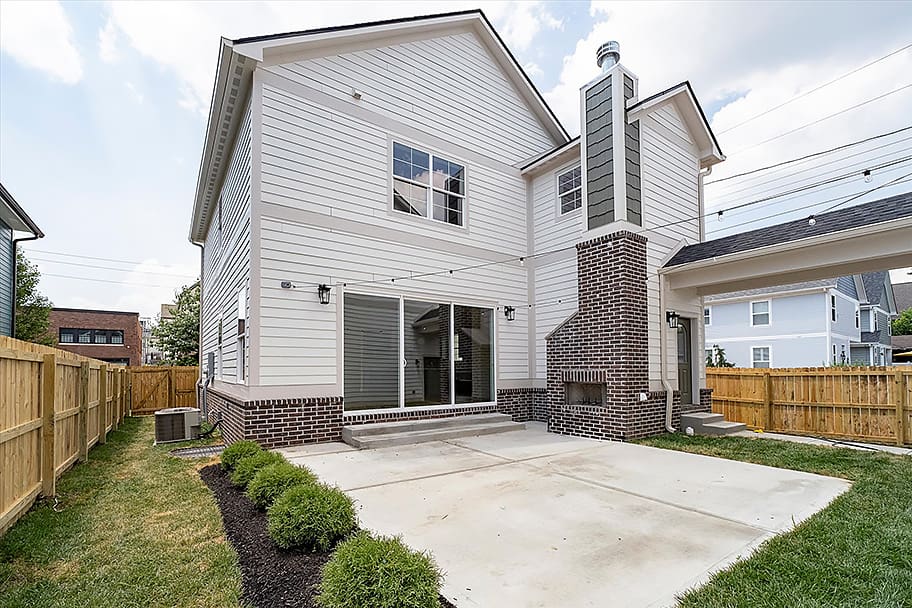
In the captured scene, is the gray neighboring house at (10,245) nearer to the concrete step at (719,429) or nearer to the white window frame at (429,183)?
the white window frame at (429,183)

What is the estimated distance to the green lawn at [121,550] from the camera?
2900 mm

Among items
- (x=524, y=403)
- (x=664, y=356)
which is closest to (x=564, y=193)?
(x=664, y=356)

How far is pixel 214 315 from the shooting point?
41.5ft

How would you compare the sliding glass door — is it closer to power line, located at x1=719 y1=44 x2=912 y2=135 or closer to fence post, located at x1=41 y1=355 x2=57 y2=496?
fence post, located at x1=41 y1=355 x2=57 y2=496

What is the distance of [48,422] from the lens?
15.9 ft

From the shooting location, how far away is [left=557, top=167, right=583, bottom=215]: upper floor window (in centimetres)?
1005

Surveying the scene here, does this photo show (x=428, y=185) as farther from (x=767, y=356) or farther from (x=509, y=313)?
(x=767, y=356)

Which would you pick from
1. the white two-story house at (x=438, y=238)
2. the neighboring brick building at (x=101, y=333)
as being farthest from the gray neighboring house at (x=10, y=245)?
the neighboring brick building at (x=101, y=333)

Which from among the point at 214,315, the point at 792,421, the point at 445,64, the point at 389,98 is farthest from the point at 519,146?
the point at 214,315

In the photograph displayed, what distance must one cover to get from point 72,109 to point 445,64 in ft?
39.0

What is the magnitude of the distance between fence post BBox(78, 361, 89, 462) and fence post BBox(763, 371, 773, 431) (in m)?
11.6

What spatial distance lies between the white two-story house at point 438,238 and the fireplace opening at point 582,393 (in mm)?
41

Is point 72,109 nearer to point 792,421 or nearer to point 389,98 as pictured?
point 389,98

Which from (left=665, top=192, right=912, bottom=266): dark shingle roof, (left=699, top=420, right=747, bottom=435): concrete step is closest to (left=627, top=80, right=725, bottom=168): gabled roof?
(left=665, top=192, right=912, bottom=266): dark shingle roof
